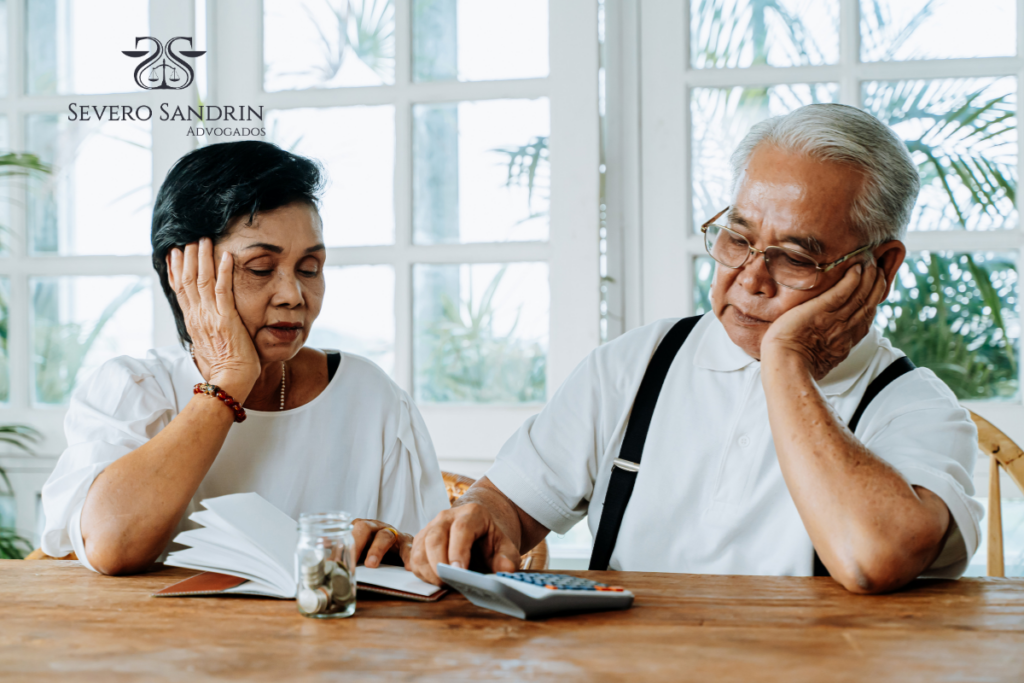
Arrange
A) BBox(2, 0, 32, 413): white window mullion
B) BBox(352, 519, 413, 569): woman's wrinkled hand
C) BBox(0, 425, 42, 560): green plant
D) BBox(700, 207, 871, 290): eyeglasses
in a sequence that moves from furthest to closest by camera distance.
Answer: BBox(2, 0, 32, 413): white window mullion, BBox(0, 425, 42, 560): green plant, BBox(700, 207, 871, 290): eyeglasses, BBox(352, 519, 413, 569): woman's wrinkled hand

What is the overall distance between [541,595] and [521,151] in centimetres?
170

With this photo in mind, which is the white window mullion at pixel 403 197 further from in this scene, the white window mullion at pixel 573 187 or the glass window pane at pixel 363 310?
the white window mullion at pixel 573 187

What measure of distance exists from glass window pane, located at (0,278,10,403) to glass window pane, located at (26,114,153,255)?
163 millimetres

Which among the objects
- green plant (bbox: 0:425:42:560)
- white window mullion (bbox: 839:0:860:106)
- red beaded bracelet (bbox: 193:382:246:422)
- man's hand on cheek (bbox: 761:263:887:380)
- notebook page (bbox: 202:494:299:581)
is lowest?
green plant (bbox: 0:425:42:560)

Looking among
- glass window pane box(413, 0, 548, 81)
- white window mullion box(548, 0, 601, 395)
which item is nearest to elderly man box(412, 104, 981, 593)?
white window mullion box(548, 0, 601, 395)

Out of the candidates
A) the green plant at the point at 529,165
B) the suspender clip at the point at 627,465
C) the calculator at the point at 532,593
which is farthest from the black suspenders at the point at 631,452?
the green plant at the point at 529,165

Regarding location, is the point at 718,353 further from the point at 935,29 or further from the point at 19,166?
the point at 19,166

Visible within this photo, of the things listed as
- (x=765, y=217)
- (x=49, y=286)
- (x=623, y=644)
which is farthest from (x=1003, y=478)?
(x=49, y=286)

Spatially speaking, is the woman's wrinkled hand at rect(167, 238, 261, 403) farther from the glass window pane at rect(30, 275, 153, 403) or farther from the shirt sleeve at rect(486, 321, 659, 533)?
the glass window pane at rect(30, 275, 153, 403)

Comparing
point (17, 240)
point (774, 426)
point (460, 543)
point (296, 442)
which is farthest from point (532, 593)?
point (17, 240)

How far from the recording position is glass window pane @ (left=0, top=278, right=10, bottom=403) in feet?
8.45

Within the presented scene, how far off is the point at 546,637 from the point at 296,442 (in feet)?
2.81

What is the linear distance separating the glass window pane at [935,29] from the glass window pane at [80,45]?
218 centimetres

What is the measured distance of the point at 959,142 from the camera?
2234mm
